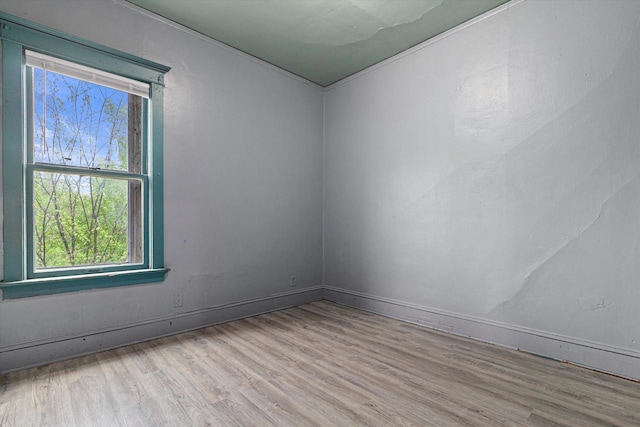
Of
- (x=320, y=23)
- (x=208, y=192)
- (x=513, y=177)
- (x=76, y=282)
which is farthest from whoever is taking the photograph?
(x=208, y=192)

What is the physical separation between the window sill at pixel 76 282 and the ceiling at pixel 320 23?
226cm

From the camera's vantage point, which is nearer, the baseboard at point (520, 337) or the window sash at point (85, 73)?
the baseboard at point (520, 337)

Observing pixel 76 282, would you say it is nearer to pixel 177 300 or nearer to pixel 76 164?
pixel 177 300

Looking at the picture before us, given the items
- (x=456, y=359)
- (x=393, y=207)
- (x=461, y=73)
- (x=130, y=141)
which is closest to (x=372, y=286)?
(x=393, y=207)

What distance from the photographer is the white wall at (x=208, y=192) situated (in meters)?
2.37

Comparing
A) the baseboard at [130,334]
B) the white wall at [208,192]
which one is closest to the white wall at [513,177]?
the white wall at [208,192]

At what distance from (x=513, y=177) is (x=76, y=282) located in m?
3.55

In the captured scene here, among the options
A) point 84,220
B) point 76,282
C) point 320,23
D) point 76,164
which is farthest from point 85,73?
point 320,23

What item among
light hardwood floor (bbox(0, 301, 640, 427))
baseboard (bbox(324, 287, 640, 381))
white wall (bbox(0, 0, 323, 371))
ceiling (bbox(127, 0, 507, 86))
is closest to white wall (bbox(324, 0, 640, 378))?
baseboard (bbox(324, 287, 640, 381))

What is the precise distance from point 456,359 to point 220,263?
7.49 feet

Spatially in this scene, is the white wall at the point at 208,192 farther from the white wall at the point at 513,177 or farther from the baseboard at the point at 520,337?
the baseboard at the point at 520,337

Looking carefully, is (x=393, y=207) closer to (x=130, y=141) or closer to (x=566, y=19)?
(x=566, y=19)

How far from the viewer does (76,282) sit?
7.84 feet

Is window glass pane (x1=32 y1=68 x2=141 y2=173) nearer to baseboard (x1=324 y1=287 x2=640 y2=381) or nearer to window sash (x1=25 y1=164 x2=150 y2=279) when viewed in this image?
window sash (x1=25 y1=164 x2=150 y2=279)
